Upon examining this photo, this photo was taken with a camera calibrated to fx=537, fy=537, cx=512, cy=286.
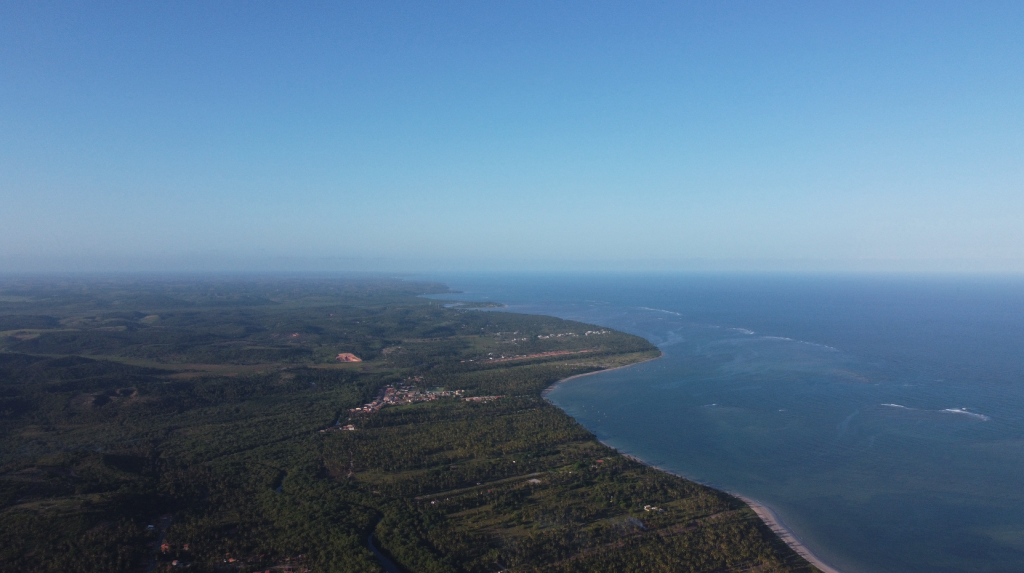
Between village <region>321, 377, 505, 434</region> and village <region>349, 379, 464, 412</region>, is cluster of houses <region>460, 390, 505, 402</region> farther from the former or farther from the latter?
village <region>349, 379, 464, 412</region>

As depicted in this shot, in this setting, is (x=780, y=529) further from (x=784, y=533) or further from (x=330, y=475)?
(x=330, y=475)

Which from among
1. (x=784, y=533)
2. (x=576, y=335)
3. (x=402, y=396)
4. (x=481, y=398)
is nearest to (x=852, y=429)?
(x=784, y=533)

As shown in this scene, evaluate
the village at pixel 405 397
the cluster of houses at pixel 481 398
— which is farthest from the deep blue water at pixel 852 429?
the village at pixel 405 397

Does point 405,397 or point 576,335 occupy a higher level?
point 576,335

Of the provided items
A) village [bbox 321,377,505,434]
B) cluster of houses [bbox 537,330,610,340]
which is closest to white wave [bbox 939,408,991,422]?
village [bbox 321,377,505,434]

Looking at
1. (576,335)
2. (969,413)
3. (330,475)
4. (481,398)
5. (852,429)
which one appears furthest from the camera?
(576,335)
